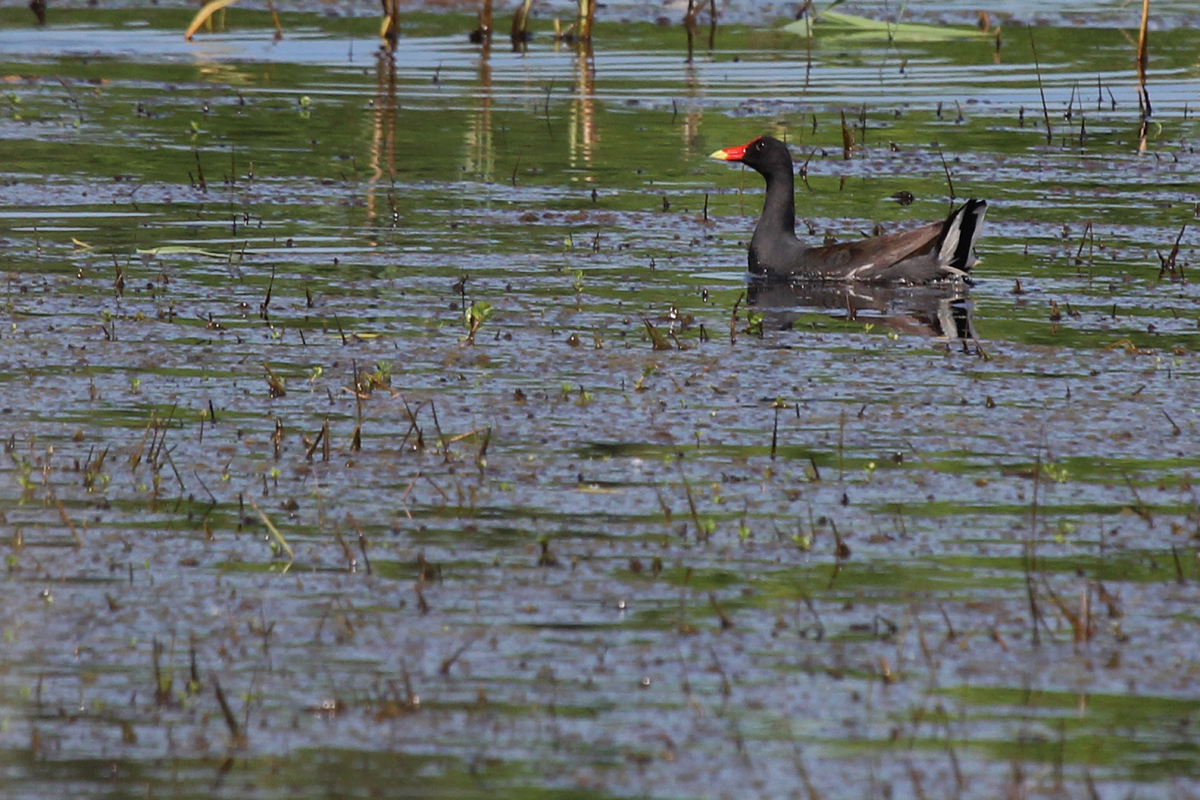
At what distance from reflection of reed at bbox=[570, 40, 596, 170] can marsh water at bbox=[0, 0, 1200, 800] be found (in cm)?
22

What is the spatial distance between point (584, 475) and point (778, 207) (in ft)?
18.8

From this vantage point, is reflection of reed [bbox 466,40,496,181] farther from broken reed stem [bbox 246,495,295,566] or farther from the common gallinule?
broken reed stem [bbox 246,495,295,566]

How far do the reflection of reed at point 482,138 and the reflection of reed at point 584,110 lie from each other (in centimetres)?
78

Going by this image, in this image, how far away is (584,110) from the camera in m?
20.4

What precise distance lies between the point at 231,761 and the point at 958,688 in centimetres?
228

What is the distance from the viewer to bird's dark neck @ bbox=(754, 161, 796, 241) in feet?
44.8

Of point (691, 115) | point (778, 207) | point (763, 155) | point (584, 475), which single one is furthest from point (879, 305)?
point (691, 115)

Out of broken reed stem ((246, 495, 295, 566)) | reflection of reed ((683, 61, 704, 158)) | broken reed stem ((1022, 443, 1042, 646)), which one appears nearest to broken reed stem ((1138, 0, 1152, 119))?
reflection of reed ((683, 61, 704, 158))

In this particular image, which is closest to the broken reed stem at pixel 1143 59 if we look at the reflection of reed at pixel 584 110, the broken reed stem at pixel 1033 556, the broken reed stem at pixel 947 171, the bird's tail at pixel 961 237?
the broken reed stem at pixel 947 171

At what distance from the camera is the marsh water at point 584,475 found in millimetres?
5891

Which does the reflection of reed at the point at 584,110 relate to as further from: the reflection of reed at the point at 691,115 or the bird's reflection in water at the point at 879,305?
the bird's reflection in water at the point at 879,305

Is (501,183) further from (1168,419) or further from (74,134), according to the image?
(1168,419)

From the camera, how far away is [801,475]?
8508mm

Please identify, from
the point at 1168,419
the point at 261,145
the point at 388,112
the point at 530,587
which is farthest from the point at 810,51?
the point at 530,587
